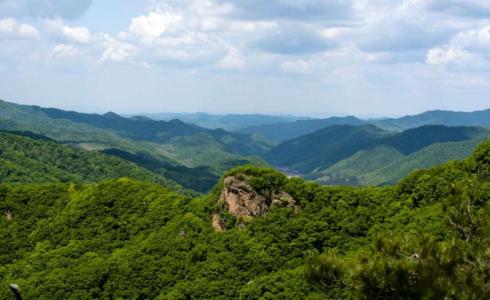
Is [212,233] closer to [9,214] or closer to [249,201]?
[249,201]

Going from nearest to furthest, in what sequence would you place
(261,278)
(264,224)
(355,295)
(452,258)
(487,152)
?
(452,258) → (355,295) → (261,278) → (487,152) → (264,224)

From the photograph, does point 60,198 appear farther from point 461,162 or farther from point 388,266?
point 388,266

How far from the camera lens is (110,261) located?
84375mm

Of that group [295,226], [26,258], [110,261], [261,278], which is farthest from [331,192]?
[26,258]

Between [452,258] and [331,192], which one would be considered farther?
[331,192]

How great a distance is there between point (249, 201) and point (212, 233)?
8917 mm

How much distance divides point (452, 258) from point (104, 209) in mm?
87203

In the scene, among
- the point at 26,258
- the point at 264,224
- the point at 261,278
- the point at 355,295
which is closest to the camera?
the point at 355,295

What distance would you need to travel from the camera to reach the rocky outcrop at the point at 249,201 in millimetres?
87062

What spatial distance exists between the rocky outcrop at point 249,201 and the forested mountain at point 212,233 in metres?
0.19

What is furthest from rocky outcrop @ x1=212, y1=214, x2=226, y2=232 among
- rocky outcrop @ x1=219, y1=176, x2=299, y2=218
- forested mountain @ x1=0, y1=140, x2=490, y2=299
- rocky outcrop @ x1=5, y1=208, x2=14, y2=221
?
rocky outcrop @ x1=5, y1=208, x2=14, y2=221

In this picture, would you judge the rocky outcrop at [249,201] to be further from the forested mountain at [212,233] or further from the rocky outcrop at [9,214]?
the rocky outcrop at [9,214]

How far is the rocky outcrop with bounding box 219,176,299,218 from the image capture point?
3428 inches

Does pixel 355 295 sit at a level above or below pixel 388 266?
below
